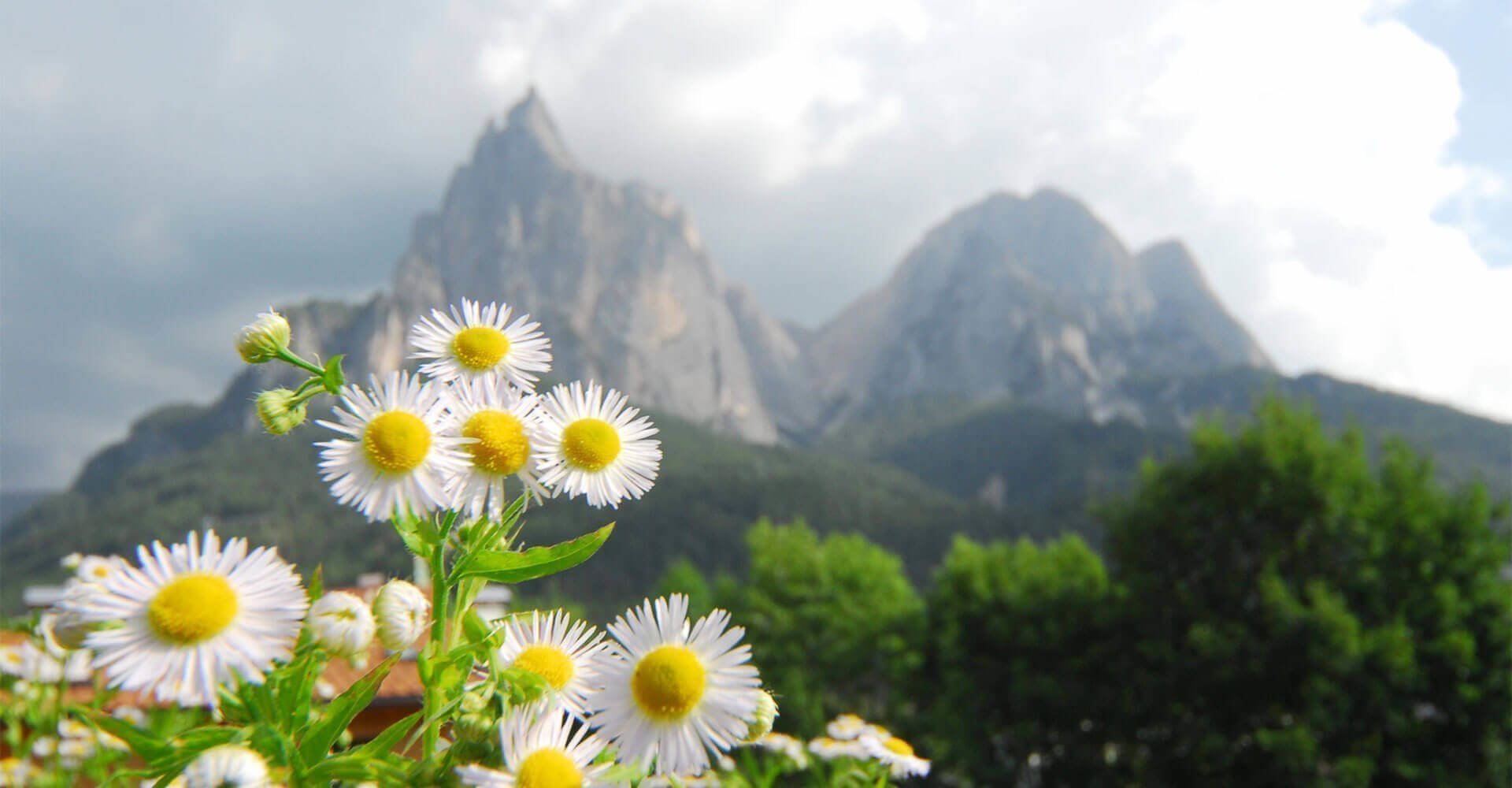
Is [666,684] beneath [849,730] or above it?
beneath

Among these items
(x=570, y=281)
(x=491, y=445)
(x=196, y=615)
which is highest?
(x=570, y=281)

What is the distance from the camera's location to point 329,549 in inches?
3378

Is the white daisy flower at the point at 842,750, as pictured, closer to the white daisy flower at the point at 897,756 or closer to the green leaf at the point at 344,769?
the white daisy flower at the point at 897,756

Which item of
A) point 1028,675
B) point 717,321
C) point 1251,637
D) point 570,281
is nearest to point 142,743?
point 1251,637

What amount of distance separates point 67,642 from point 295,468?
110 m

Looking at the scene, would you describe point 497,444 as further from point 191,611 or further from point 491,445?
point 191,611

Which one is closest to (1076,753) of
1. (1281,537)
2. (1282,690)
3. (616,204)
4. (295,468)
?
(1282,690)

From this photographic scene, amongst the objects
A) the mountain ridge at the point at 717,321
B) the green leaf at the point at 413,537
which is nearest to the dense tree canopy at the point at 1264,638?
the green leaf at the point at 413,537

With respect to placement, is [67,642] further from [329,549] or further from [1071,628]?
[329,549]

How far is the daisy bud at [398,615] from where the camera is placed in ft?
2.86

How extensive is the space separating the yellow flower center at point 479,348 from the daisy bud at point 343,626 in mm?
391

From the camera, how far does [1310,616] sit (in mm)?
13625

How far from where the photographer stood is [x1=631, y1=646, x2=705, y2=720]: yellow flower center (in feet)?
2.91

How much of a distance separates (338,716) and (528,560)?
234mm
